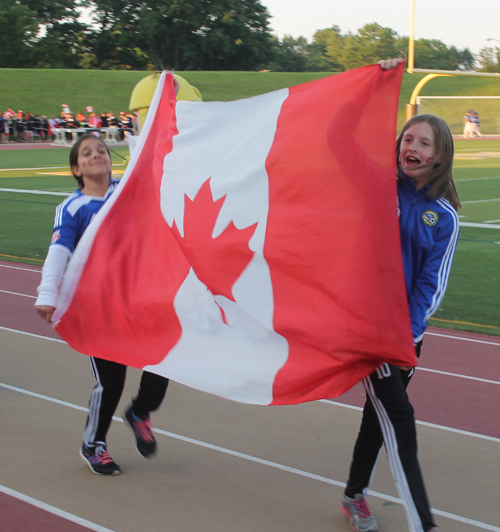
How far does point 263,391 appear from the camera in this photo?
3074 millimetres

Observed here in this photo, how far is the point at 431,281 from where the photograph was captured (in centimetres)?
288

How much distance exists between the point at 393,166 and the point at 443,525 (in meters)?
1.65

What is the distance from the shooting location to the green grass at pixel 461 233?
298 inches

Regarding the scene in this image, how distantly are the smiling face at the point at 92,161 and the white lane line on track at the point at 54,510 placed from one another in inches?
63.5

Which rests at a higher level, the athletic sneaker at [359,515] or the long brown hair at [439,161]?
the long brown hair at [439,161]

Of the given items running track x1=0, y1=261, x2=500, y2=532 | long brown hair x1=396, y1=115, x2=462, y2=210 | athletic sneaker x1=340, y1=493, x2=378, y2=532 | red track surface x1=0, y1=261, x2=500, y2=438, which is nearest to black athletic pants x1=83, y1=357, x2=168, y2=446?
running track x1=0, y1=261, x2=500, y2=532

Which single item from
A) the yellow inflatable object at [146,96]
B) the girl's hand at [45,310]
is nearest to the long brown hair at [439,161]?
the girl's hand at [45,310]

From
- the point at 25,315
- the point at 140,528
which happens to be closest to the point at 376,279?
the point at 140,528

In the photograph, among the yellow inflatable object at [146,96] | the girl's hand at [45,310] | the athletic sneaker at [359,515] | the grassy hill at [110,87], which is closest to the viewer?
the athletic sneaker at [359,515]

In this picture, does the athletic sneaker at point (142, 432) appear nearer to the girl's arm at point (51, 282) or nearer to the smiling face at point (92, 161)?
the girl's arm at point (51, 282)

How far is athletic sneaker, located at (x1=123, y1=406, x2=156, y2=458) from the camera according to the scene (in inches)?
150

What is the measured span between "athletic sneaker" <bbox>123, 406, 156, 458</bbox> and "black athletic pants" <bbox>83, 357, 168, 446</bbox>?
4 centimetres

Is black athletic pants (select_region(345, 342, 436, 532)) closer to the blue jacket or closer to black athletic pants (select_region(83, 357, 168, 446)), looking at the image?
the blue jacket

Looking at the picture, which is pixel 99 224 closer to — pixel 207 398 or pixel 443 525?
pixel 207 398
